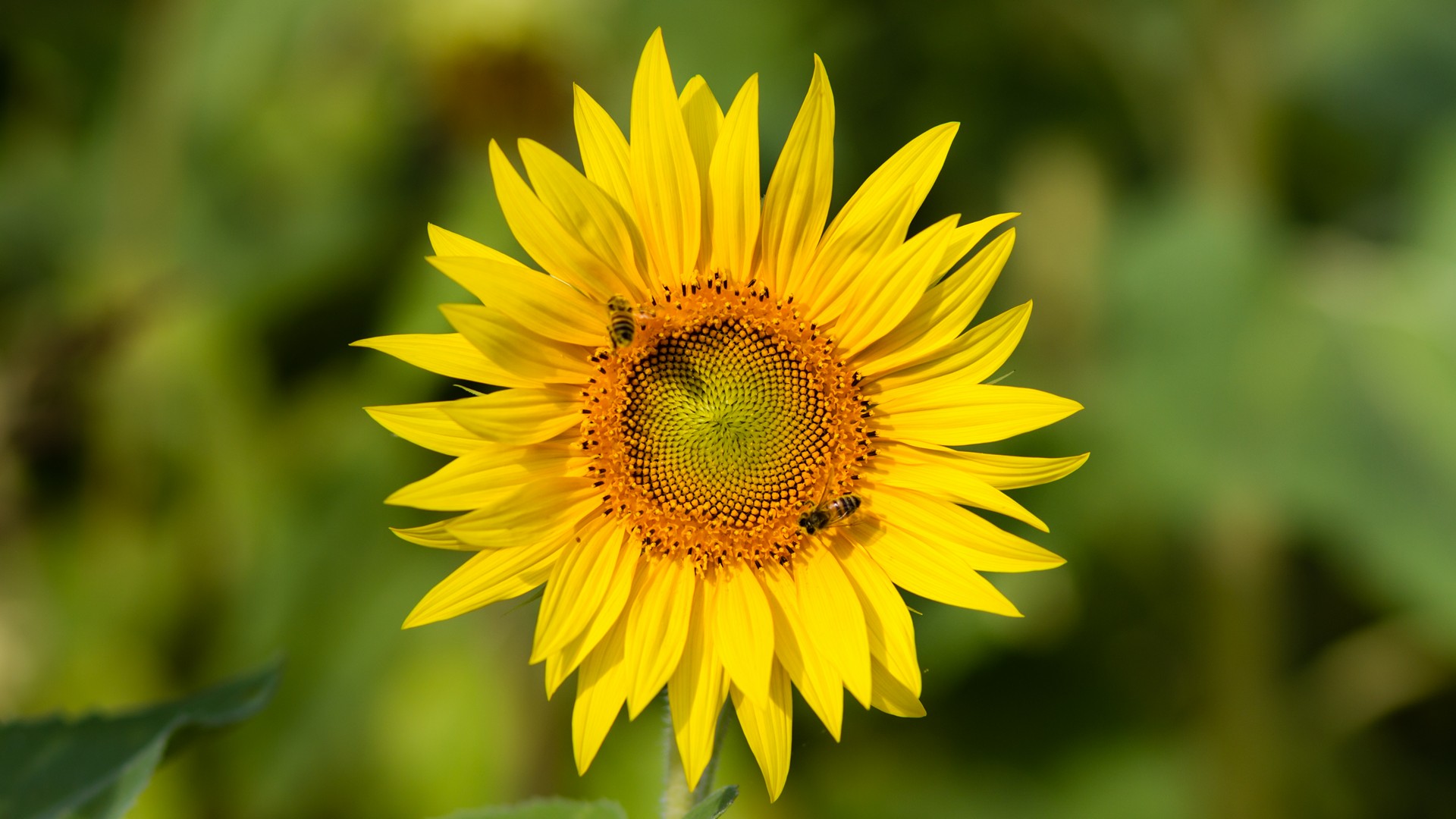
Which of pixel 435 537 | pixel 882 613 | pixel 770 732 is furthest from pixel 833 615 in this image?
pixel 435 537

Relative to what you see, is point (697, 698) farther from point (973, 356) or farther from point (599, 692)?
point (973, 356)

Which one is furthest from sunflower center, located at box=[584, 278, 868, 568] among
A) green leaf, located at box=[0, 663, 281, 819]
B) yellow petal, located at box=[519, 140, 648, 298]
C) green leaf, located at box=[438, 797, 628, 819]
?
green leaf, located at box=[0, 663, 281, 819]

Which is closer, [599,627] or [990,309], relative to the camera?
[599,627]

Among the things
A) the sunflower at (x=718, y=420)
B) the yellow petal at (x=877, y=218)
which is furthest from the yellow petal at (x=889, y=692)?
the yellow petal at (x=877, y=218)

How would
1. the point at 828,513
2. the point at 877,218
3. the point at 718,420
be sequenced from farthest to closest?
the point at 718,420 < the point at 828,513 < the point at 877,218

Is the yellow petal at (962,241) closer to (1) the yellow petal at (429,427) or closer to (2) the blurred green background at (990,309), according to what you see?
(1) the yellow petal at (429,427)

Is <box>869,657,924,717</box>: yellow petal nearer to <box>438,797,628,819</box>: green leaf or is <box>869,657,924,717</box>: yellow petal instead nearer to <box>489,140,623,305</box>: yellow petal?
<box>438,797,628,819</box>: green leaf
